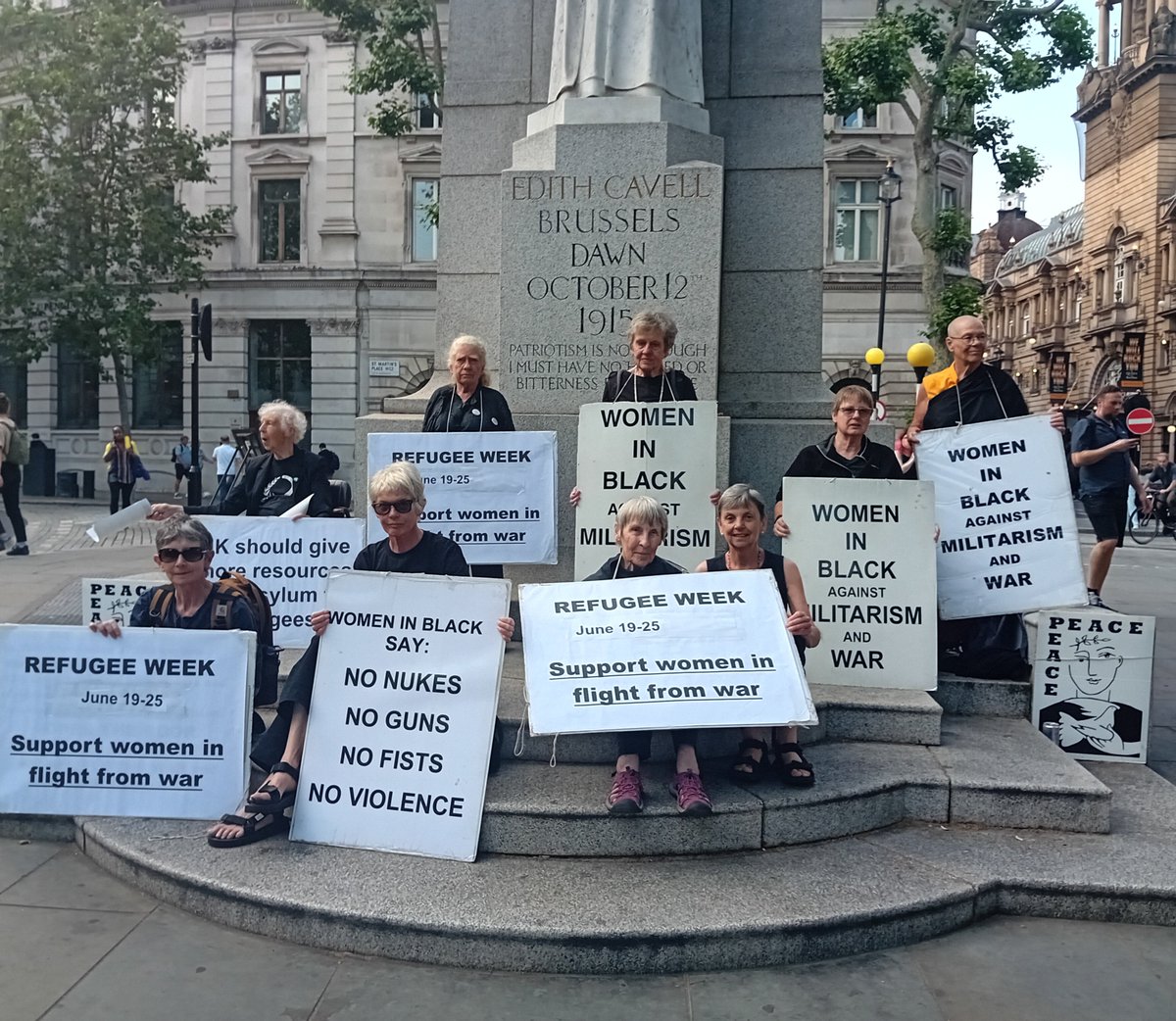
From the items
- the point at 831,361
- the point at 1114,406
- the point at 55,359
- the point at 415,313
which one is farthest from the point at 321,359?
the point at 1114,406

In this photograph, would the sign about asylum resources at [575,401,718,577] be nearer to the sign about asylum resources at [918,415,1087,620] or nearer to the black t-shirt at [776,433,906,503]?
the black t-shirt at [776,433,906,503]

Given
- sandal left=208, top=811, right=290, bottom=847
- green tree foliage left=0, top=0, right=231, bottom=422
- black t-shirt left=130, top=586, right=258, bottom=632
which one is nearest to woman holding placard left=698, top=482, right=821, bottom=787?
sandal left=208, top=811, right=290, bottom=847

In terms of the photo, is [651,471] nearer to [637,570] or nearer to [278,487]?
[637,570]

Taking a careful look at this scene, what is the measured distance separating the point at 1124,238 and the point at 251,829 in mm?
72103

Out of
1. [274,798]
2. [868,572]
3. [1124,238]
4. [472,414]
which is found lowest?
[274,798]

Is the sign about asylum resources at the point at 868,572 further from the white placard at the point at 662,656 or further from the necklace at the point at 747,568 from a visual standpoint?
the white placard at the point at 662,656

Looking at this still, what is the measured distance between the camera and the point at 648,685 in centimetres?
442

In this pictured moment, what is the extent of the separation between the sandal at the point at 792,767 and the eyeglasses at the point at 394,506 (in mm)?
1878

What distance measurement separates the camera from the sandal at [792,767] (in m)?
4.55

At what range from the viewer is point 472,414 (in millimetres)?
6254

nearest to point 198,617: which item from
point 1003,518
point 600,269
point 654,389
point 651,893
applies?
point 651,893

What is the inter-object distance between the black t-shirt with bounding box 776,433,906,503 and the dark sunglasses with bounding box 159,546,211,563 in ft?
9.54

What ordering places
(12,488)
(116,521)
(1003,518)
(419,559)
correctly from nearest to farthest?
(419,559), (116,521), (1003,518), (12,488)

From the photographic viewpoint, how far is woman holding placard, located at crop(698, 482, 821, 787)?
462 centimetres
